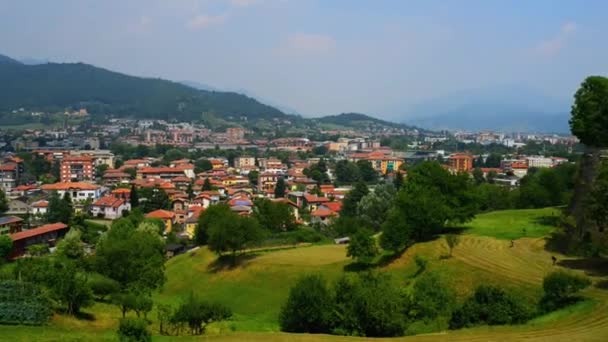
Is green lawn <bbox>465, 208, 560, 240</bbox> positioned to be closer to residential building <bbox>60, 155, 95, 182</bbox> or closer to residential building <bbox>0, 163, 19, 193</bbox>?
residential building <bbox>0, 163, 19, 193</bbox>

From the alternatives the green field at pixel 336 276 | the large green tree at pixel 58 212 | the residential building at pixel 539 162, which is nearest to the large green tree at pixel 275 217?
the green field at pixel 336 276

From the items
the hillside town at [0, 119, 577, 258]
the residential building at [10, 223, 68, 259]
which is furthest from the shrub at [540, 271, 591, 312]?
the residential building at [10, 223, 68, 259]

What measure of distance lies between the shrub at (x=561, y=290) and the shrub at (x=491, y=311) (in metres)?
1.02

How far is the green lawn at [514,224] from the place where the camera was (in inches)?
1103

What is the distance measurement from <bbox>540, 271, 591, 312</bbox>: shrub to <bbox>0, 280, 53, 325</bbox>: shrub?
48.7 ft

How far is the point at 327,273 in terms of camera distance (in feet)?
90.4

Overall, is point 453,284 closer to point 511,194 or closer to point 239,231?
point 239,231

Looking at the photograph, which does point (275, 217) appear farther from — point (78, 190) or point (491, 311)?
point (78, 190)

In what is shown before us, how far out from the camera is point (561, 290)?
1894cm

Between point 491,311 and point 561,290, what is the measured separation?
2668 mm

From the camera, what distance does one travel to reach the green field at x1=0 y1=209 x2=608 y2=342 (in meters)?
16.6

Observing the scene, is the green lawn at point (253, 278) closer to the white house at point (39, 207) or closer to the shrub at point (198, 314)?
the shrub at point (198, 314)

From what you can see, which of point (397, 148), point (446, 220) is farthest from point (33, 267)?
point (397, 148)

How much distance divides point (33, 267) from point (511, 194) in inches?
1303
